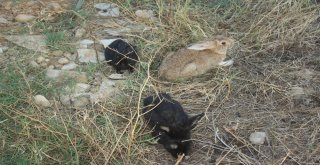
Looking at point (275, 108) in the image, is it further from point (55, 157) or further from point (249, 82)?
point (55, 157)

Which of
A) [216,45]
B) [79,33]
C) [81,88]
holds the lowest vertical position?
[81,88]

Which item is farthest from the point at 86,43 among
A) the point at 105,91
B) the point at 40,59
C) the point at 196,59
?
the point at 196,59

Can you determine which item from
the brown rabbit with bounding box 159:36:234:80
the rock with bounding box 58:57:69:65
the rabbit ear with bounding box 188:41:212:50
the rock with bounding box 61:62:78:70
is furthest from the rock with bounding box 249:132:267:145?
the rock with bounding box 58:57:69:65

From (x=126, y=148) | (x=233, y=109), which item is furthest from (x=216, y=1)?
(x=126, y=148)

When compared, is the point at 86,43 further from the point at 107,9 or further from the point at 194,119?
the point at 194,119

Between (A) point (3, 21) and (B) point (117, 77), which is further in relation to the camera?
(A) point (3, 21)

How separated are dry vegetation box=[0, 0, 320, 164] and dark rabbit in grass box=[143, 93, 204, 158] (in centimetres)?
8

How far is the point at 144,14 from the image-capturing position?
19.2ft

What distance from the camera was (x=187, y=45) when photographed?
515 cm

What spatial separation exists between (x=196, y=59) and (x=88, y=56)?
1050mm

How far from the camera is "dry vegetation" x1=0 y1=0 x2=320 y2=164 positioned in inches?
152

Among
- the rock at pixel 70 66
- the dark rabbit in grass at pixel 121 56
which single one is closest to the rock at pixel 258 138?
the dark rabbit in grass at pixel 121 56

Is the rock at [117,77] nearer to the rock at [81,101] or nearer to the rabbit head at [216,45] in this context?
the rock at [81,101]

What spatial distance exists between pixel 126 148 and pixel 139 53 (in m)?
1.54
